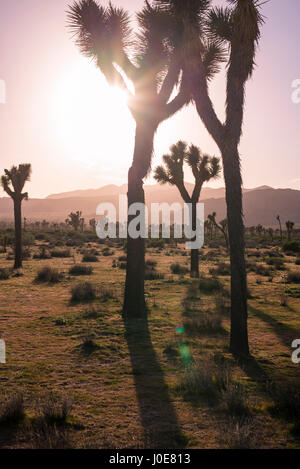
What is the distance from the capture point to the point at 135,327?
8305 millimetres

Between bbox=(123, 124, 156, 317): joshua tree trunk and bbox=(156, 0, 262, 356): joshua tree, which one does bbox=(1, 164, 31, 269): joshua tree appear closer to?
bbox=(123, 124, 156, 317): joshua tree trunk

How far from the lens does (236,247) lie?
6.20 meters

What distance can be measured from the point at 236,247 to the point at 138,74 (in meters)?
5.98

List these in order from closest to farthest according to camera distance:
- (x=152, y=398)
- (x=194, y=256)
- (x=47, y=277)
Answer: (x=152, y=398) → (x=47, y=277) → (x=194, y=256)

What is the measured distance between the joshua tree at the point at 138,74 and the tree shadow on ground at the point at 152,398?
230 cm

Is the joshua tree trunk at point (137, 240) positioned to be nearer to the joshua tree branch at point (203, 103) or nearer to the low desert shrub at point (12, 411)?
the joshua tree branch at point (203, 103)

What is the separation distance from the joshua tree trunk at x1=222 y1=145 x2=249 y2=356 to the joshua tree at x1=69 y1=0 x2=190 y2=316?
3.35m

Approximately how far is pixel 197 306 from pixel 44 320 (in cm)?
467

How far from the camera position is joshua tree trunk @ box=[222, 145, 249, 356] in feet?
20.3

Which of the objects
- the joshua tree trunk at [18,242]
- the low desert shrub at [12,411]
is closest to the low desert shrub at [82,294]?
the low desert shrub at [12,411]

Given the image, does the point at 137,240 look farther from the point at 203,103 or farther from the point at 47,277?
the point at 47,277

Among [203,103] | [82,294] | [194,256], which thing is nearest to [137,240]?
[82,294]

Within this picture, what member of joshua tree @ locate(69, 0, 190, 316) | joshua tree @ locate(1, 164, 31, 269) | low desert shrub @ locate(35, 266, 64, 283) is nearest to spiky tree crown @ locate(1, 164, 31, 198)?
joshua tree @ locate(1, 164, 31, 269)

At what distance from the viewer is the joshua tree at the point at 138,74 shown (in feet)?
28.9
